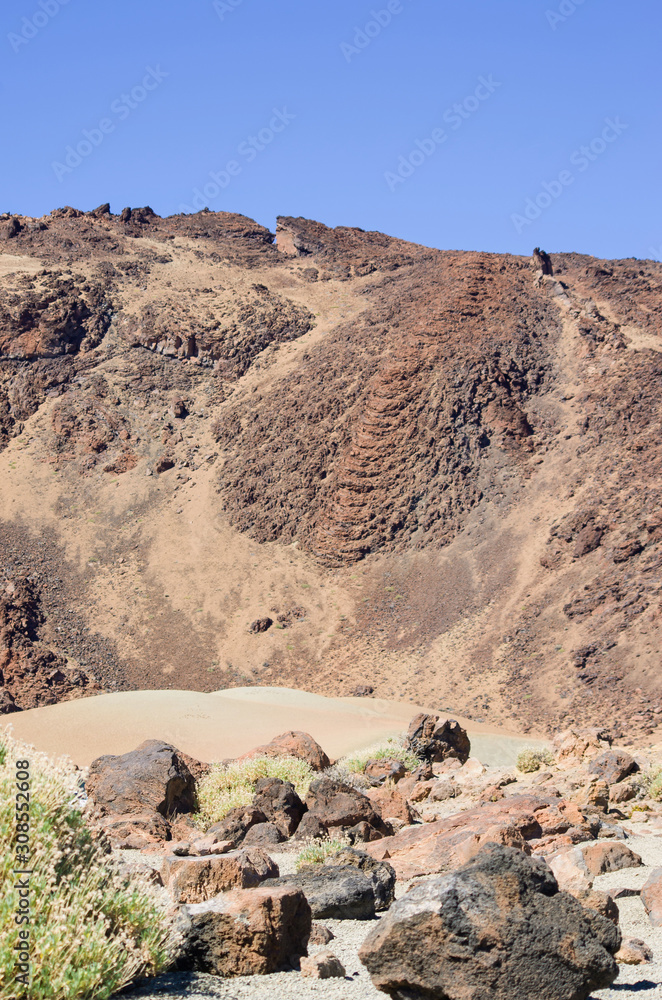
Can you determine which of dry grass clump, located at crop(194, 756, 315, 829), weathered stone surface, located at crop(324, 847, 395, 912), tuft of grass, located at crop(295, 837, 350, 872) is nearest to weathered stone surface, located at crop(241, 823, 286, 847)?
tuft of grass, located at crop(295, 837, 350, 872)

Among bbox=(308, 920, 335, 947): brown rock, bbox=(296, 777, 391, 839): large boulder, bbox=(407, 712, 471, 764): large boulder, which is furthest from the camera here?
bbox=(407, 712, 471, 764): large boulder

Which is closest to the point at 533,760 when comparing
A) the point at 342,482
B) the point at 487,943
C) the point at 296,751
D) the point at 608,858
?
the point at 296,751

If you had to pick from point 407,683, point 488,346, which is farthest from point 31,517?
point 488,346

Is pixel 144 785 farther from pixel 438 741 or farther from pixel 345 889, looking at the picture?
pixel 438 741

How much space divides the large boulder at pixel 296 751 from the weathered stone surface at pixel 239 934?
10.4 m

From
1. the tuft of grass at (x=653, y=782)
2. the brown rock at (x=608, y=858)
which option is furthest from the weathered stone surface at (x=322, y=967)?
the tuft of grass at (x=653, y=782)

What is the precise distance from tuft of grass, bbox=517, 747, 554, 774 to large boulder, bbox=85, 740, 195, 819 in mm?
5893

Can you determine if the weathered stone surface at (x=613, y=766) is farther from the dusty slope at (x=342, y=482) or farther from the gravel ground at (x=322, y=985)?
the dusty slope at (x=342, y=482)

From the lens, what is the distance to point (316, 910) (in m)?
6.82

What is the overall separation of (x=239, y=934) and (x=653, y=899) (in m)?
3.39

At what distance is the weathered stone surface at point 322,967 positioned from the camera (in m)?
5.02

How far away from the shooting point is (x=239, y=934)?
16.3 ft

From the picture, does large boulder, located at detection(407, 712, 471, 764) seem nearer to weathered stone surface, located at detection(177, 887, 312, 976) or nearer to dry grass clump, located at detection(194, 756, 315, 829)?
dry grass clump, located at detection(194, 756, 315, 829)

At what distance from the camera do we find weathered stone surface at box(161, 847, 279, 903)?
631cm
